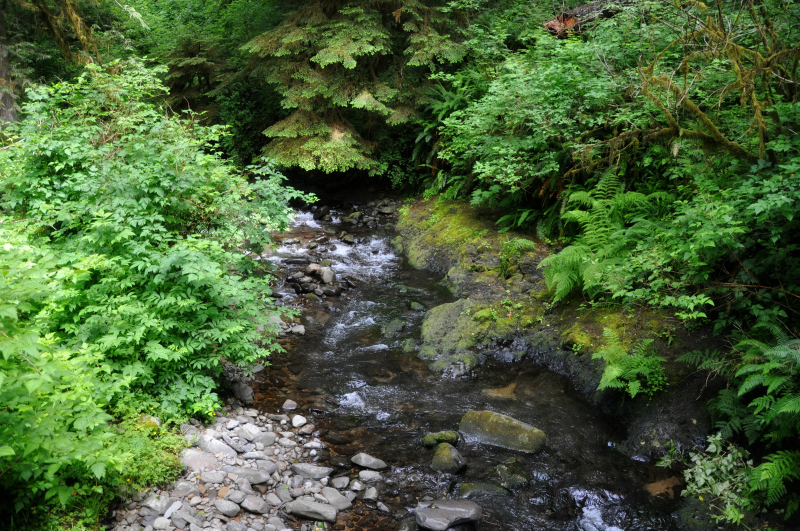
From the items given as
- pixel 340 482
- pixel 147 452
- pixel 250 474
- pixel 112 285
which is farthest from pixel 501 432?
pixel 112 285

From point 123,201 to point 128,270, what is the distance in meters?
0.83

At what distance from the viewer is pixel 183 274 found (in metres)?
5.26

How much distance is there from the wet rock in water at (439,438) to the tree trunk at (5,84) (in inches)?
491

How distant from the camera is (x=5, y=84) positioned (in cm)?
1159

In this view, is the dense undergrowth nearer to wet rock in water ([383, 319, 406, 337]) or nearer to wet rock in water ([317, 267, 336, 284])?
wet rock in water ([383, 319, 406, 337])

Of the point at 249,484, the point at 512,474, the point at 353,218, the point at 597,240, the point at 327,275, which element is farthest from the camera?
the point at 353,218

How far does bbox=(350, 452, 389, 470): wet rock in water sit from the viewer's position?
5.59 metres

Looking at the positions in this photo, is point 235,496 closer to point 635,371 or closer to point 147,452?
point 147,452

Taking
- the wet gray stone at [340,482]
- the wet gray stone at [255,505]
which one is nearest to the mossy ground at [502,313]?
the wet gray stone at [340,482]

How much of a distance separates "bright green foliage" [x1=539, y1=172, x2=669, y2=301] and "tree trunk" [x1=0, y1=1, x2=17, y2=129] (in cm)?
1303

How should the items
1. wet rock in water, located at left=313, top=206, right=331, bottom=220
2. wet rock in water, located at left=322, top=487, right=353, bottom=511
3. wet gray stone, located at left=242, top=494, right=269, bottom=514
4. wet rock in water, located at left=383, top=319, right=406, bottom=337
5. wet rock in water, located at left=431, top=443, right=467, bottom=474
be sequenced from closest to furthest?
wet gray stone, located at left=242, top=494, right=269, bottom=514 < wet rock in water, located at left=322, top=487, right=353, bottom=511 < wet rock in water, located at left=431, top=443, right=467, bottom=474 < wet rock in water, located at left=383, top=319, right=406, bottom=337 < wet rock in water, located at left=313, top=206, right=331, bottom=220

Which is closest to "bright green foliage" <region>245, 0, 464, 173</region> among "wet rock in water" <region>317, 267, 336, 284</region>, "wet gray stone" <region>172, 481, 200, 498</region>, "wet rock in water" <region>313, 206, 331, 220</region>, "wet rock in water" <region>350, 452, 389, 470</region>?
"wet rock in water" <region>313, 206, 331, 220</region>

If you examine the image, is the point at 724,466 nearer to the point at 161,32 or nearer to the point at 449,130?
the point at 449,130

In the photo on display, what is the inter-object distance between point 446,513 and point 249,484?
6.74 ft
